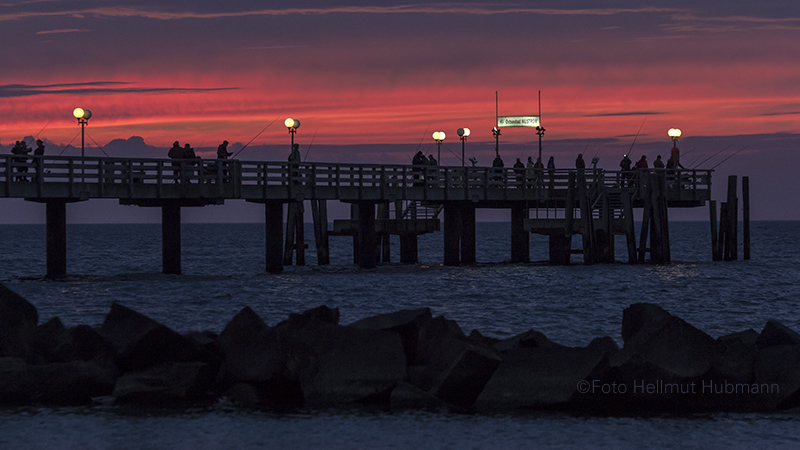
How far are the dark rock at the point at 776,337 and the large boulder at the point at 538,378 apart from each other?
306 centimetres

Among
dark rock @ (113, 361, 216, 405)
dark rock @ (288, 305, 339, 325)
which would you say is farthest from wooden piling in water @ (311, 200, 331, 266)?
dark rock @ (113, 361, 216, 405)

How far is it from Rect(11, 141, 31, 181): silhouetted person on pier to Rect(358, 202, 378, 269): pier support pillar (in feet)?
36.1

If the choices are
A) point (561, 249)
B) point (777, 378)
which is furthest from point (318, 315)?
point (561, 249)

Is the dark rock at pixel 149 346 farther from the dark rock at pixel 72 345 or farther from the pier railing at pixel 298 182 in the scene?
the pier railing at pixel 298 182

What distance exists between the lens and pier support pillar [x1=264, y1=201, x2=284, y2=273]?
36.0m

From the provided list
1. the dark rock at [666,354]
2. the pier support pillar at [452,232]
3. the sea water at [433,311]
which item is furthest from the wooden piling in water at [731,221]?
the dark rock at [666,354]

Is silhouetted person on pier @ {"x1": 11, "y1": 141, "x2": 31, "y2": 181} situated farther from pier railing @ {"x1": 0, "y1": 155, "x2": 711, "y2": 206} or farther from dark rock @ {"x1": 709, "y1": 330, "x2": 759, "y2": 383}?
dark rock @ {"x1": 709, "y1": 330, "x2": 759, "y2": 383}

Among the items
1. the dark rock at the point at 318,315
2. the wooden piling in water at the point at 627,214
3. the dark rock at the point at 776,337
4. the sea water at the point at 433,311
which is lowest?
the sea water at the point at 433,311

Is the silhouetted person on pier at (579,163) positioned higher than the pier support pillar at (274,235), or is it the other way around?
the silhouetted person on pier at (579,163)

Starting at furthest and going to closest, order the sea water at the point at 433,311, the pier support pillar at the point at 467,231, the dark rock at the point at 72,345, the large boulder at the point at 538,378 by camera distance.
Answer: the pier support pillar at the point at 467,231, the dark rock at the point at 72,345, the large boulder at the point at 538,378, the sea water at the point at 433,311

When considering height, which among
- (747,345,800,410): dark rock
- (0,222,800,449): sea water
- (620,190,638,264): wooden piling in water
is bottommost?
(0,222,800,449): sea water

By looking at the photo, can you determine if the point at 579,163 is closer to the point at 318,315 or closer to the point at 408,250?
the point at 408,250

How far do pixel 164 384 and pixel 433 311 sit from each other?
13756 millimetres

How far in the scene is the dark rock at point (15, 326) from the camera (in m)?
15.7
